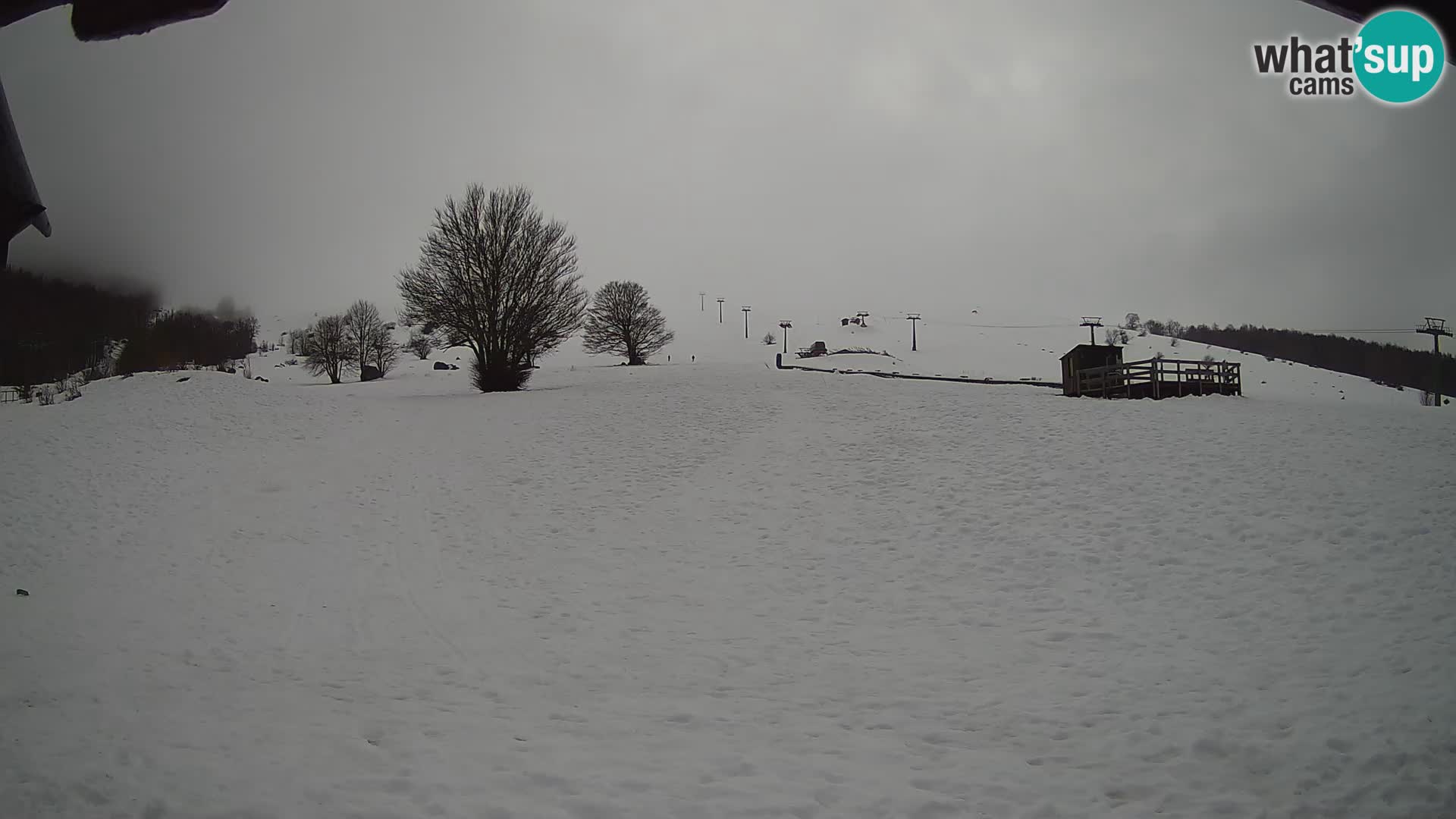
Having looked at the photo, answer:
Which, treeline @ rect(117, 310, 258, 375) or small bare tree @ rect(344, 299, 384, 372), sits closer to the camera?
treeline @ rect(117, 310, 258, 375)

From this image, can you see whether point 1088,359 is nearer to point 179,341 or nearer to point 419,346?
point 179,341

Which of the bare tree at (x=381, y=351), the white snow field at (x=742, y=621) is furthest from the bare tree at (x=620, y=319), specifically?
the white snow field at (x=742, y=621)

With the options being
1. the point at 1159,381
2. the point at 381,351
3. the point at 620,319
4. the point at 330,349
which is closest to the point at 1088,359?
the point at 1159,381

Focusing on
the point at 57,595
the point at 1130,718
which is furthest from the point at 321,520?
the point at 1130,718

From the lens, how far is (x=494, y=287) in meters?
33.0

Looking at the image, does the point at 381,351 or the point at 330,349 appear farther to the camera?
the point at 381,351

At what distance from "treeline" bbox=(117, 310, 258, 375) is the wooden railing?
27.1 meters

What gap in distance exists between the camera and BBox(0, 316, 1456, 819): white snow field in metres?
5.93

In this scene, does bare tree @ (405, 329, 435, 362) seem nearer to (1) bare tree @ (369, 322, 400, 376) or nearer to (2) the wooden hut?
(1) bare tree @ (369, 322, 400, 376)

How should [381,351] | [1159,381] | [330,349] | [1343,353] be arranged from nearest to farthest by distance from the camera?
[1159,381]
[1343,353]
[330,349]
[381,351]

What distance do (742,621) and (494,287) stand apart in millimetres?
26884

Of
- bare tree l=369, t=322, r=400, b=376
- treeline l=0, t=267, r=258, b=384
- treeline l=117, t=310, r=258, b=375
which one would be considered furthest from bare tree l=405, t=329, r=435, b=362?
treeline l=0, t=267, r=258, b=384

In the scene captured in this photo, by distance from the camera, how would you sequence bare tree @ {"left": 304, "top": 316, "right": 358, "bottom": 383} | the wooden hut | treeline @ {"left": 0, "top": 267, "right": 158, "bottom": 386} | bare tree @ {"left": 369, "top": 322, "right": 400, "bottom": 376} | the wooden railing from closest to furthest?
treeline @ {"left": 0, "top": 267, "right": 158, "bottom": 386} < the wooden railing < the wooden hut < bare tree @ {"left": 304, "top": 316, "right": 358, "bottom": 383} < bare tree @ {"left": 369, "top": 322, "right": 400, "bottom": 376}

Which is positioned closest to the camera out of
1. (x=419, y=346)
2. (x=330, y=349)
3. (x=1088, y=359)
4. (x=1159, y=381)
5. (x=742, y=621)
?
(x=742, y=621)
